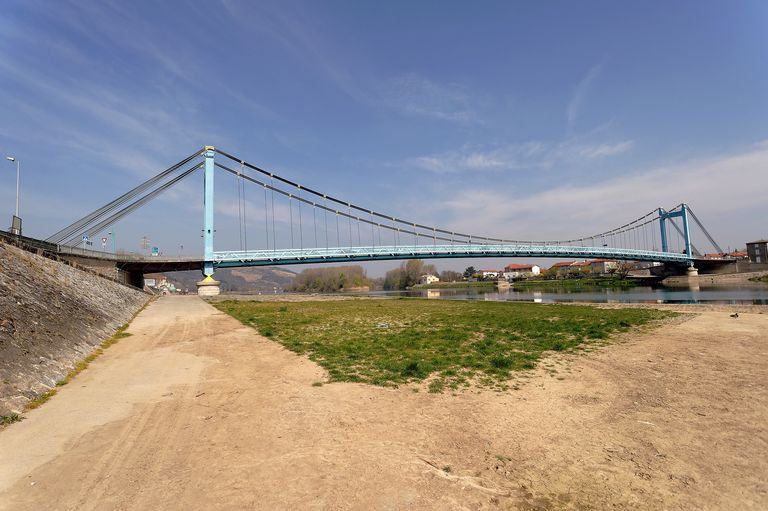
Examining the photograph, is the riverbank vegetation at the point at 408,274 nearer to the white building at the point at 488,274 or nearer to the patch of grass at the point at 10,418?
the white building at the point at 488,274

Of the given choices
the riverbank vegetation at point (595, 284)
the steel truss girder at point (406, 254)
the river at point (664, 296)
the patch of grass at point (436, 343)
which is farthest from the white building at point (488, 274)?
the patch of grass at point (436, 343)

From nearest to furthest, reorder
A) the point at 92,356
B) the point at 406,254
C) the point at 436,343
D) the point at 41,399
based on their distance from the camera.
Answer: the point at 41,399 < the point at 92,356 < the point at 436,343 < the point at 406,254

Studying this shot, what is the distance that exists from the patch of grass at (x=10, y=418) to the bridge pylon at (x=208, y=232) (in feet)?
142

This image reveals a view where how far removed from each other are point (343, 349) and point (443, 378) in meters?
4.39

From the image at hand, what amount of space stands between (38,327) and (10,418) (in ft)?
14.6

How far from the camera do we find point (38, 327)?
9391 millimetres

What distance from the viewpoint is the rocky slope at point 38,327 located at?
23.3 feet

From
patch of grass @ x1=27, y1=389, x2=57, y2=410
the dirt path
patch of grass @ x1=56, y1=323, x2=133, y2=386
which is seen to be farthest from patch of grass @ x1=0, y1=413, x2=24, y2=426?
patch of grass @ x1=56, y1=323, x2=133, y2=386

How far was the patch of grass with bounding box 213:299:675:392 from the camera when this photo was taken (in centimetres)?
927

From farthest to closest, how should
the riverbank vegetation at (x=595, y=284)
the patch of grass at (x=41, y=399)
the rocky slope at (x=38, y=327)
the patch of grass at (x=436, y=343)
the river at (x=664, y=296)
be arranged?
1. the riverbank vegetation at (x=595, y=284)
2. the river at (x=664, y=296)
3. the patch of grass at (x=436, y=343)
4. the rocky slope at (x=38, y=327)
5. the patch of grass at (x=41, y=399)

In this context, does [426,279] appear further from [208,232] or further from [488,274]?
[208,232]

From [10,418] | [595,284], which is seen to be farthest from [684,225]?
[10,418]

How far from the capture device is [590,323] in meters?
17.6

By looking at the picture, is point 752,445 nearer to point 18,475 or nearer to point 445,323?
point 18,475
